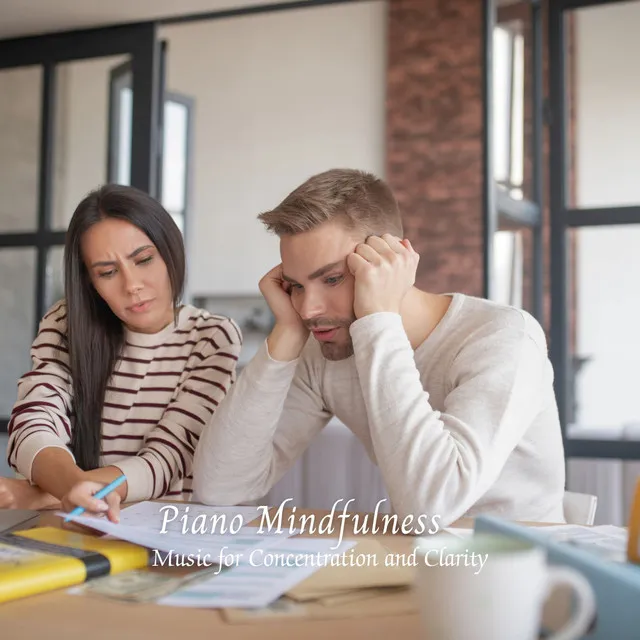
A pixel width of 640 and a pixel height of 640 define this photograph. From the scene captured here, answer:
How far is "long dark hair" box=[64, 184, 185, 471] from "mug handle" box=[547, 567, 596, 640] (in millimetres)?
1253

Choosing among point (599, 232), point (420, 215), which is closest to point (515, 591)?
point (599, 232)

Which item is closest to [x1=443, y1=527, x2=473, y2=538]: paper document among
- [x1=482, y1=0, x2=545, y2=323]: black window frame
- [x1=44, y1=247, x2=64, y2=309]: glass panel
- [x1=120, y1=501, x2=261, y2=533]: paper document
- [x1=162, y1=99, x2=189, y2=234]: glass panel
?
[x1=120, y1=501, x2=261, y2=533]: paper document

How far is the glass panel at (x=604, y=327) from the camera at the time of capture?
2.79m

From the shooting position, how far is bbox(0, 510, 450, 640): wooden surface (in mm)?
675

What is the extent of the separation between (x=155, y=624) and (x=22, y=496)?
821mm

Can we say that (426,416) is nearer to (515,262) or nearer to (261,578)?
(261,578)

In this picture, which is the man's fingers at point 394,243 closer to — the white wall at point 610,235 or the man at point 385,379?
the man at point 385,379

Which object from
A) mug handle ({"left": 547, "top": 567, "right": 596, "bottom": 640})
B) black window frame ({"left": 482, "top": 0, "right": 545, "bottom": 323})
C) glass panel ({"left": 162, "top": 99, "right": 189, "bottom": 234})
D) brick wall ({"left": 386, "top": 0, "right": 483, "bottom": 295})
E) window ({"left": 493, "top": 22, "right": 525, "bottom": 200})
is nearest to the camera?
mug handle ({"left": 547, "top": 567, "right": 596, "bottom": 640})

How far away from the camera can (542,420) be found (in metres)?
1.39

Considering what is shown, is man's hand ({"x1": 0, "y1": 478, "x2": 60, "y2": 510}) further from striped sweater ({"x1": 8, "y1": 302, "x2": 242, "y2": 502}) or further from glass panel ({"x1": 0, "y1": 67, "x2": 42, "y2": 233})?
glass panel ({"x1": 0, "y1": 67, "x2": 42, "y2": 233})

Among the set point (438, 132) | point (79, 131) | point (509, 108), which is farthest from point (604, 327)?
point (438, 132)

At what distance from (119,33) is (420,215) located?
3503 millimetres

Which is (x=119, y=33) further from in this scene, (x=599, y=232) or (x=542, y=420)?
(x=542, y=420)

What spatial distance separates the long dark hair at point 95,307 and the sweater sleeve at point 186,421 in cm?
13
